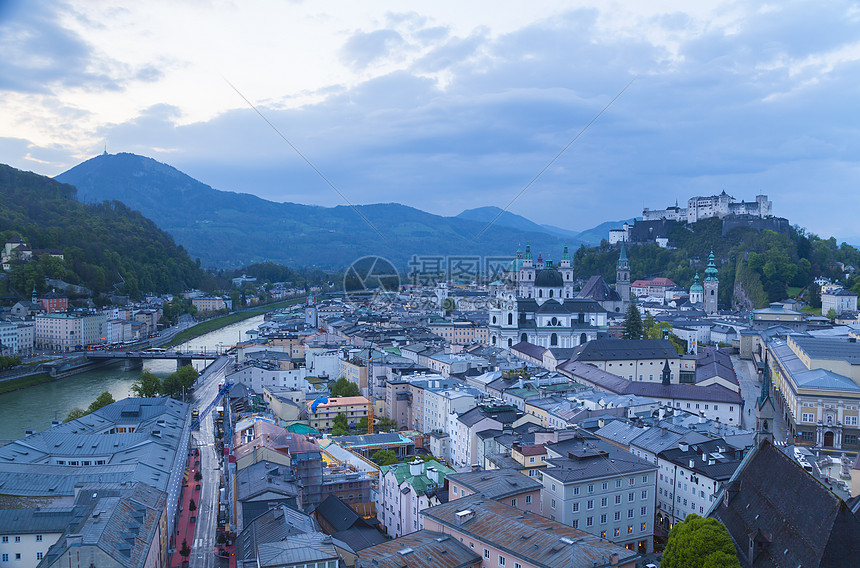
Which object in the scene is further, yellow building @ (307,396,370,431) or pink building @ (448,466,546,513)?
yellow building @ (307,396,370,431)

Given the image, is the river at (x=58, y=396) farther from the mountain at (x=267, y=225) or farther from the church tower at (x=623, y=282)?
the mountain at (x=267, y=225)

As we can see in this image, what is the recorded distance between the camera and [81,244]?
4444 centimetres

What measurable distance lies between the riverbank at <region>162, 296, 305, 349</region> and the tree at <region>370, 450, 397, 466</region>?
23.8 metres

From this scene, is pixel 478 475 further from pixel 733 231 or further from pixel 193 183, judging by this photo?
pixel 193 183

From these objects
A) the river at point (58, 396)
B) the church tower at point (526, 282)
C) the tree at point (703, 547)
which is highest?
the church tower at point (526, 282)

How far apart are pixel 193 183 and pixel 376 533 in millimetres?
161588

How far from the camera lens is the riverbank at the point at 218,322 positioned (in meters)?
37.9

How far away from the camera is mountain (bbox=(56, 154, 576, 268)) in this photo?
109 m

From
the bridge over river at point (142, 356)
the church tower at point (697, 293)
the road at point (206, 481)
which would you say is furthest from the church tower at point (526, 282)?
the church tower at point (697, 293)

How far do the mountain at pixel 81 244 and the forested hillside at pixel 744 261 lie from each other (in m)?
31.4

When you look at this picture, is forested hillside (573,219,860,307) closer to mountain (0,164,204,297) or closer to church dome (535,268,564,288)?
church dome (535,268,564,288)

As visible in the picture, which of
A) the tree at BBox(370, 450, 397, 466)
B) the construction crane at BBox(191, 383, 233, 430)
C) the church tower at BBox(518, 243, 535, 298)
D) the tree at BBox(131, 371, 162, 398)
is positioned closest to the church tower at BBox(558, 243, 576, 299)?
the church tower at BBox(518, 243, 535, 298)

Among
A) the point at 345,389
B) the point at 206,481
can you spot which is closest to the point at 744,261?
the point at 345,389

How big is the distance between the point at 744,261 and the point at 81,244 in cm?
4094
